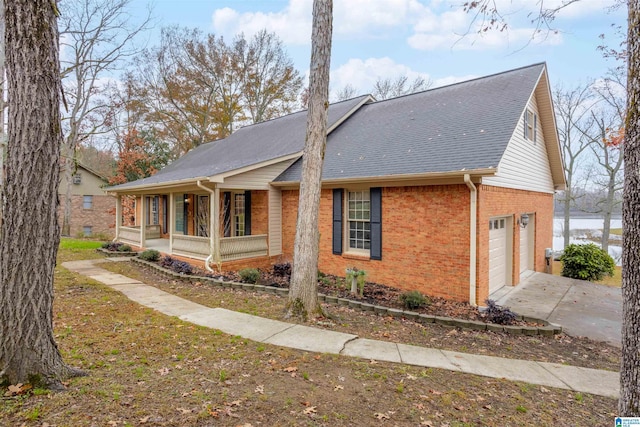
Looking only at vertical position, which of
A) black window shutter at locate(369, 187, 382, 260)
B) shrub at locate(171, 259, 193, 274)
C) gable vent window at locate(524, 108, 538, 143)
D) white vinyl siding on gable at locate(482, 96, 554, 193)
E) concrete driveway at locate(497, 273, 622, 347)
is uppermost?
gable vent window at locate(524, 108, 538, 143)

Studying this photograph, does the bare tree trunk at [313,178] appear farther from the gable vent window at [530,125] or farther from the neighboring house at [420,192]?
the gable vent window at [530,125]

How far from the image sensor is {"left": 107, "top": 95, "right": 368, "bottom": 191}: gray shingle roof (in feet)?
41.9

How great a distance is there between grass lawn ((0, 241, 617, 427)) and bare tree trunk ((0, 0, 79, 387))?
0.45 meters

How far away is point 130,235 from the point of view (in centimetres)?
1541

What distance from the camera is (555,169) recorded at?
12977mm

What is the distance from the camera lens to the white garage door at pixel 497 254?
867cm

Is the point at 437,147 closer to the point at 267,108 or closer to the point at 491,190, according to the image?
the point at 491,190

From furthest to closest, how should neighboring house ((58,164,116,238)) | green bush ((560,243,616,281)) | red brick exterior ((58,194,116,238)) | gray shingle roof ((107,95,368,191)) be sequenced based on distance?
red brick exterior ((58,194,116,238))
neighboring house ((58,164,116,238))
gray shingle roof ((107,95,368,191))
green bush ((560,243,616,281))

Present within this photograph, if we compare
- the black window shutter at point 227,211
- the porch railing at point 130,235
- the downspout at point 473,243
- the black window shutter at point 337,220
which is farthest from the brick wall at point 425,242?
the porch railing at point 130,235

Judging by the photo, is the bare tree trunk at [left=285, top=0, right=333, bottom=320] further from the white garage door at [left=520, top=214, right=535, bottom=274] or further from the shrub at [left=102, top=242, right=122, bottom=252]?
the shrub at [left=102, top=242, right=122, bottom=252]

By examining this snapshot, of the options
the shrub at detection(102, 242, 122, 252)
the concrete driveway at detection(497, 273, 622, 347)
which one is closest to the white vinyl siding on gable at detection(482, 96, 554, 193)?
the concrete driveway at detection(497, 273, 622, 347)

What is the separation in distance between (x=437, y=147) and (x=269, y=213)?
19.4ft

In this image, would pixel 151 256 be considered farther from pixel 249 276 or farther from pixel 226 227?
pixel 249 276

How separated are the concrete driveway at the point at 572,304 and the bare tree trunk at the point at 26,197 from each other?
26.9ft
